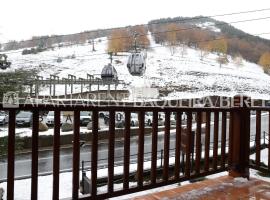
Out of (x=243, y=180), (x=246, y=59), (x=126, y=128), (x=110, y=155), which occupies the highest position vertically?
(x=246, y=59)

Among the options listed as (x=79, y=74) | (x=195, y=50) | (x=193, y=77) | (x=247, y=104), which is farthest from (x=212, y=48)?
(x=247, y=104)

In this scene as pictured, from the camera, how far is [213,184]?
8.82 feet

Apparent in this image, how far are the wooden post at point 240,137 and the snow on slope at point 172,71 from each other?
27.4 m

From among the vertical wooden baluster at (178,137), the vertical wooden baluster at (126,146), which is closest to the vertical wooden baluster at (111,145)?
the vertical wooden baluster at (126,146)

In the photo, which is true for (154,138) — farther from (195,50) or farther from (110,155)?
(195,50)

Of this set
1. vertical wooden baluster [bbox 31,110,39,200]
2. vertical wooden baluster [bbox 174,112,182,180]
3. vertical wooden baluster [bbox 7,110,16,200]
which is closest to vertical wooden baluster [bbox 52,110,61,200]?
vertical wooden baluster [bbox 31,110,39,200]

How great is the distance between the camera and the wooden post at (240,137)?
2824mm

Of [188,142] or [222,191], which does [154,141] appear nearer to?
[188,142]

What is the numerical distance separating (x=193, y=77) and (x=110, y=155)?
43584 mm

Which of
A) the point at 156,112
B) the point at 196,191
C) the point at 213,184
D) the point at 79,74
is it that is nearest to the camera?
the point at 156,112

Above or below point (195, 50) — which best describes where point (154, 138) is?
below

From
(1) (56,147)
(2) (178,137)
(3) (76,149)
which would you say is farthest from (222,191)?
(1) (56,147)

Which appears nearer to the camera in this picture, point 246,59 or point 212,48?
point 246,59

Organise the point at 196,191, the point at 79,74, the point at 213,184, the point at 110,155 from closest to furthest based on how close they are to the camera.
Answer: the point at 110,155
the point at 196,191
the point at 213,184
the point at 79,74
